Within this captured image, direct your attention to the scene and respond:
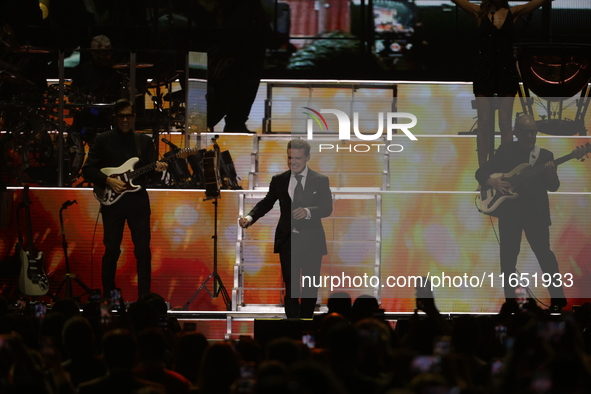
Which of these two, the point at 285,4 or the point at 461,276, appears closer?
the point at 461,276

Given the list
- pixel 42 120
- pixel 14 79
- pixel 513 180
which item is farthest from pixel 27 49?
pixel 513 180

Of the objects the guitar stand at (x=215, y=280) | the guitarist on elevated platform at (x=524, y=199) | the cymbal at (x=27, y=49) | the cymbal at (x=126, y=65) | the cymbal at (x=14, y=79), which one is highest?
the cymbal at (x=27, y=49)

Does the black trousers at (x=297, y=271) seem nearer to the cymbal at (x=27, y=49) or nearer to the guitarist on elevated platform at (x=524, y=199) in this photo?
the guitarist on elevated platform at (x=524, y=199)

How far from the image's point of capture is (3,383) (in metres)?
3.64

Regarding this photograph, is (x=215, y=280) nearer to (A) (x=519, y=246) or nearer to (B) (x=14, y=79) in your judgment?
(A) (x=519, y=246)

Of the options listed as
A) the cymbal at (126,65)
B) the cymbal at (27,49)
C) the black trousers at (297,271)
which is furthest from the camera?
the cymbal at (126,65)

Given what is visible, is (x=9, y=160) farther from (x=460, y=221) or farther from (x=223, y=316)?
(x=460, y=221)

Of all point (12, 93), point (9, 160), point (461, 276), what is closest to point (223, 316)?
point (461, 276)

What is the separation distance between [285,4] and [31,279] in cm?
528

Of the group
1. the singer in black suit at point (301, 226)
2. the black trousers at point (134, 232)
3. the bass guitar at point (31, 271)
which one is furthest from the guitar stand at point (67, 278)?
the singer in black suit at point (301, 226)

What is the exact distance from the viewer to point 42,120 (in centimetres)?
938

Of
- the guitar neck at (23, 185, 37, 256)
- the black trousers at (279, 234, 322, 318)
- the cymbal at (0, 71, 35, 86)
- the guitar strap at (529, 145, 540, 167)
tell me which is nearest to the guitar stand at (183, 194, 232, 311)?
the black trousers at (279, 234, 322, 318)

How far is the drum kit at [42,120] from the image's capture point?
9.16 meters

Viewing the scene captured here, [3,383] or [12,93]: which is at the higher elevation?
[12,93]
